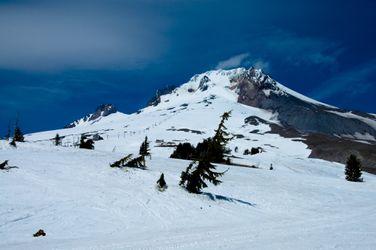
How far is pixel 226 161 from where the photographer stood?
67.6m

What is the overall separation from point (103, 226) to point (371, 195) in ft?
98.2

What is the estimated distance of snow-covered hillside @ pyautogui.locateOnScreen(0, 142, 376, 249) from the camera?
18906 millimetres

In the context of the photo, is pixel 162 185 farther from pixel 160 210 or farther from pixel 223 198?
pixel 160 210

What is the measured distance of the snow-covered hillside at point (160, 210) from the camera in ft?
62.0

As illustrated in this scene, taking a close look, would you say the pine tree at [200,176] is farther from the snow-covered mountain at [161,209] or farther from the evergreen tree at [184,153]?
the evergreen tree at [184,153]

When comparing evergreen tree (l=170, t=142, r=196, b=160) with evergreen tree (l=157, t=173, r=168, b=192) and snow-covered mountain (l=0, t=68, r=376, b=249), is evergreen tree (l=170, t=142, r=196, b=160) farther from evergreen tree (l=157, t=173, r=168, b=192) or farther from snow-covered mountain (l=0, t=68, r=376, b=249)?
evergreen tree (l=157, t=173, r=168, b=192)

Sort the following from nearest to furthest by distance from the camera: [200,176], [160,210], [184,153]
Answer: [160,210]
[200,176]
[184,153]

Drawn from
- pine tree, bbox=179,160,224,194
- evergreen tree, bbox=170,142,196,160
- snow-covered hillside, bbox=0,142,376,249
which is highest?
evergreen tree, bbox=170,142,196,160

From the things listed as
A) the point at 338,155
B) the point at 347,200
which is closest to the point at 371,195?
the point at 347,200

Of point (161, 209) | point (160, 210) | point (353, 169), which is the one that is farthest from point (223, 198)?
point (353, 169)

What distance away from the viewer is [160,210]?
2800 cm

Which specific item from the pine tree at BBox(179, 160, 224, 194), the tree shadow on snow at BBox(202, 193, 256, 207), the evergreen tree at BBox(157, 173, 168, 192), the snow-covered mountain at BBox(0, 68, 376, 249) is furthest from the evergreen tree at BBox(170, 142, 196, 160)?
the pine tree at BBox(179, 160, 224, 194)

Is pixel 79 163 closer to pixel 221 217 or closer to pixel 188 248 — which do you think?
pixel 221 217

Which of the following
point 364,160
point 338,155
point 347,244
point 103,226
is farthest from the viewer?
point 338,155
